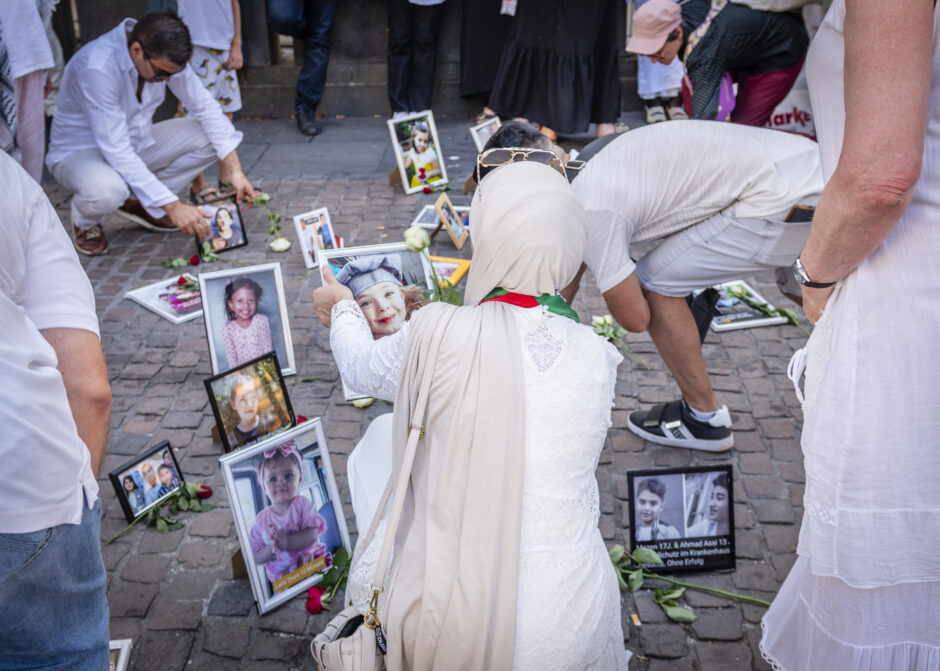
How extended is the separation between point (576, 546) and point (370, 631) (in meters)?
0.52

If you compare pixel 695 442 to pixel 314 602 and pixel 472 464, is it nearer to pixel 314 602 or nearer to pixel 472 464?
pixel 314 602

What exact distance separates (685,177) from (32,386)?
2313mm

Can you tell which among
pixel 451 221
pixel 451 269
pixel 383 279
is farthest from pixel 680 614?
pixel 451 221

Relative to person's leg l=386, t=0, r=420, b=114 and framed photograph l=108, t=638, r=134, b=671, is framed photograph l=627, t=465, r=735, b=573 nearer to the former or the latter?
framed photograph l=108, t=638, r=134, b=671

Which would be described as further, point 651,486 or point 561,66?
point 561,66

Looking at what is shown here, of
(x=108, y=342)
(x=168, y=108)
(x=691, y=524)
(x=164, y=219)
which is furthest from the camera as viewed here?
(x=168, y=108)

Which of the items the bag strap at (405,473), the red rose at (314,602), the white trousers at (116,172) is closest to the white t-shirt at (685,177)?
the bag strap at (405,473)

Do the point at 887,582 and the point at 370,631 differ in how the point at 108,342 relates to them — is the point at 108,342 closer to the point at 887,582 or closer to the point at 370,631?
the point at 370,631

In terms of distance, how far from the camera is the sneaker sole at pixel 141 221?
5684 millimetres

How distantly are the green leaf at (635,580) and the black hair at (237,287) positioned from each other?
2010 mm

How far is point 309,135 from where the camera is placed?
7.77m

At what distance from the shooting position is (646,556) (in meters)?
2.94

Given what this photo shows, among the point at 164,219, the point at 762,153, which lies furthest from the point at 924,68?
the point at 164,219

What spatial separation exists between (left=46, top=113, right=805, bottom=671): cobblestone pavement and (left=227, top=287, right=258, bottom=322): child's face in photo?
471 millimetres
